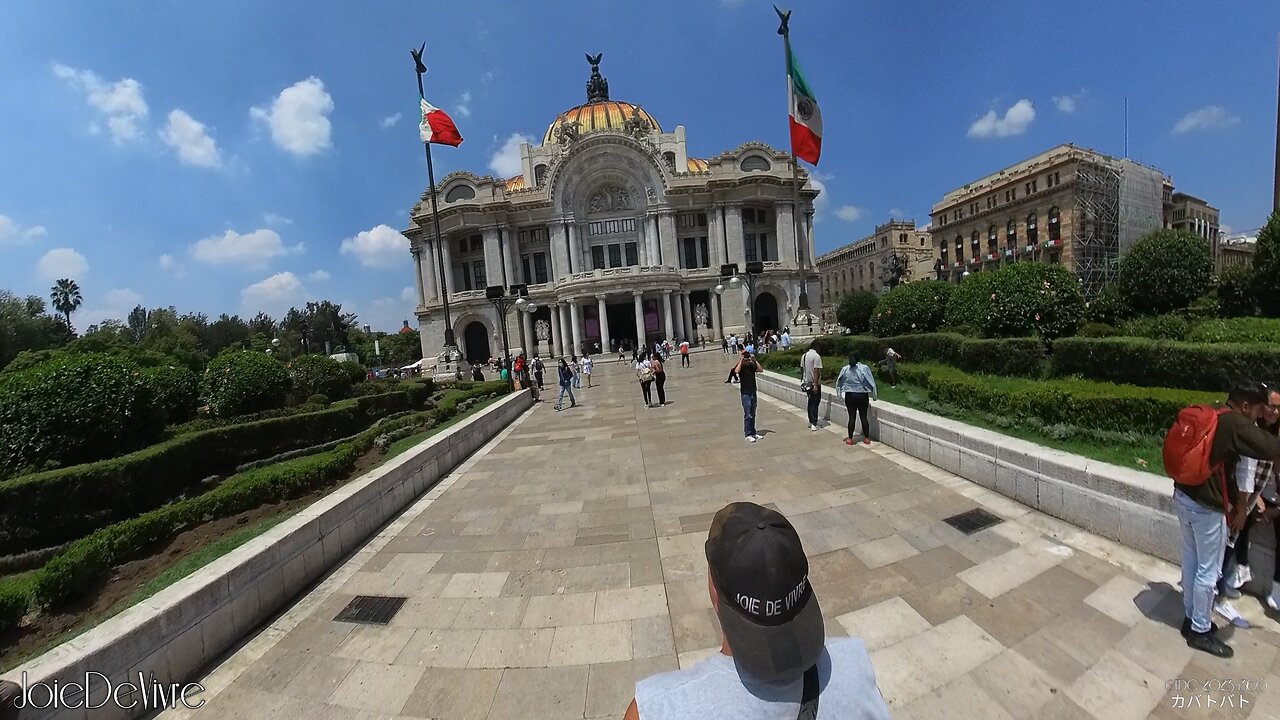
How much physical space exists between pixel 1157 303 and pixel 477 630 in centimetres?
2272

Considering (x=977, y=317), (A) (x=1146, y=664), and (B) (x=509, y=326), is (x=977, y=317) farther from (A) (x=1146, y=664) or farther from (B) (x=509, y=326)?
(B) (x=509, y=326)

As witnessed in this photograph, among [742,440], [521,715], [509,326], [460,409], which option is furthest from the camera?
[509,326]

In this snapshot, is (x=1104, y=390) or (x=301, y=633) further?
(x=1104, y=390)

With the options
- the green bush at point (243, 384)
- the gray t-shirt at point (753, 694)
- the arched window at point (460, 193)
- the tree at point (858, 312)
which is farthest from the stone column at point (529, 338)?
the gray t-shirt at point (753, 694)

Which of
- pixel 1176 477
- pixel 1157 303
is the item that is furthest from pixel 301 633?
pixel 1157 303

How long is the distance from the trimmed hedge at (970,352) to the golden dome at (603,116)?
44394mm

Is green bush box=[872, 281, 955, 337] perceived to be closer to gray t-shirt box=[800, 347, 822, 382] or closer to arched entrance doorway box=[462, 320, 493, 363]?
gray t-shirt box=[800, 347, 822, 382]

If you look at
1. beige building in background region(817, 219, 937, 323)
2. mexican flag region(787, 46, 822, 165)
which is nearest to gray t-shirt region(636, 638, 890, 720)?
mexican flag region(787, 46, 822, 165)

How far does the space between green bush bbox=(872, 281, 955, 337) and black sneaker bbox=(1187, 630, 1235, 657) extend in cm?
1644

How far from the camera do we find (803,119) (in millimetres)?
19609

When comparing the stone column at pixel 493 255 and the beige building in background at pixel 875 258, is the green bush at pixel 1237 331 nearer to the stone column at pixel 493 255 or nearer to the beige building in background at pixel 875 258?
the stone column at pixel 493 255

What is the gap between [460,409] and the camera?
14.3 metres

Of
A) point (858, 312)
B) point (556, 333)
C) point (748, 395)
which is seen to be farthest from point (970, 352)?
point (556, 333)

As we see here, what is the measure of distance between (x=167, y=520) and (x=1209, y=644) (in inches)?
359
